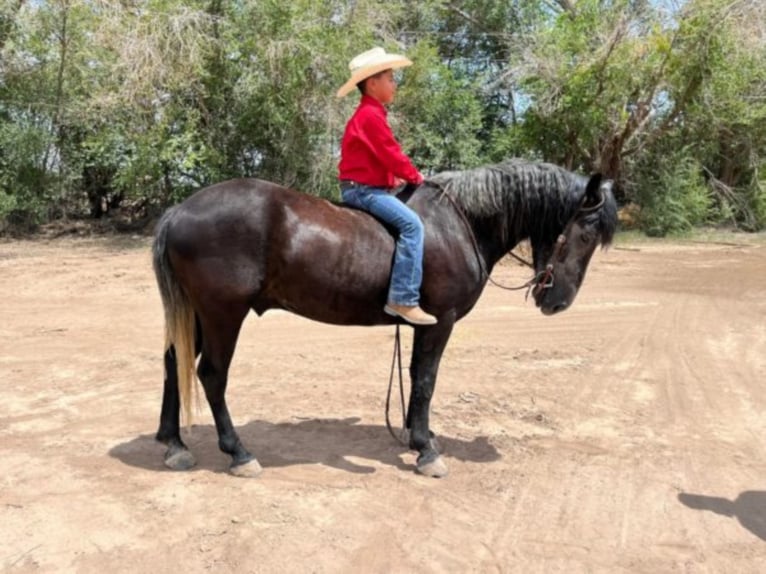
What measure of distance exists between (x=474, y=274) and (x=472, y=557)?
171cm

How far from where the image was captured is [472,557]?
3.13 m

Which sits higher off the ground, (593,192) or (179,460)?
(593,192)

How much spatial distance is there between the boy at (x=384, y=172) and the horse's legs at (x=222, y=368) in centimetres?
95

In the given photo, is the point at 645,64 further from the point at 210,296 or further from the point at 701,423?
the point at 210,296

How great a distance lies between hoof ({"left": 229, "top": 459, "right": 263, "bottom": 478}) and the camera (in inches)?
155

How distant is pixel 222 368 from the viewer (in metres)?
3.94

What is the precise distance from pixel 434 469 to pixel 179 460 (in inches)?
62.3

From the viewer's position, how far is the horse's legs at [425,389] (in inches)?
161

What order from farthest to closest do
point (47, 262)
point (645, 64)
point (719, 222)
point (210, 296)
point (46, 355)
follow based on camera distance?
point (719, 222)
point (645, 64)
point (47, 262)
point (46, 355)
point (210, 296)

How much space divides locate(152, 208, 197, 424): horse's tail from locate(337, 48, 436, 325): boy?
115 cm

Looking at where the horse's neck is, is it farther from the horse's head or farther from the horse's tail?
the horse's tail

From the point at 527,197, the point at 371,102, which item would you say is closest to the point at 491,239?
the point at 527,197

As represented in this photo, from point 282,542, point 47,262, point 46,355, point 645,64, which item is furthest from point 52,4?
point 282,542

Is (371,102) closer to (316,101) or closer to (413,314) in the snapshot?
(413,314)
